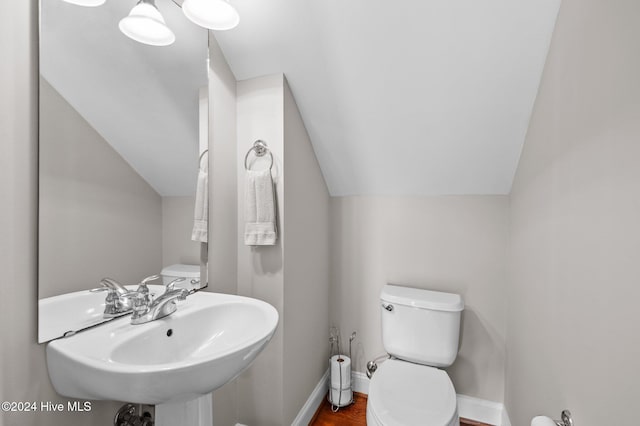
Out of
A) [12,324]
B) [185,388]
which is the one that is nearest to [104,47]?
[12,324]

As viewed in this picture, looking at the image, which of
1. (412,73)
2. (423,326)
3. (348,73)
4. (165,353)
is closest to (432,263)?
(423,326)

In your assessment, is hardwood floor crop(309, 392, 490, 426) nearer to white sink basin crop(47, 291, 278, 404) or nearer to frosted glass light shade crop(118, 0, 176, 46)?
white sink basin crop(47, 291, 278, 404)

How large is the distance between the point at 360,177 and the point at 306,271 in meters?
0.68

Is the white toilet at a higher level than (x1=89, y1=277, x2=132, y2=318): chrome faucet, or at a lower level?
lower

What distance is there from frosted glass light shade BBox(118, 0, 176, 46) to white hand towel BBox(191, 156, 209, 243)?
49cm

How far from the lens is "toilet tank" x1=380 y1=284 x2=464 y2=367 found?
1.53 metres

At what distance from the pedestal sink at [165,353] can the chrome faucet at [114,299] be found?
0.03m

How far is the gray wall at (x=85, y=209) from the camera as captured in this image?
2.53ft

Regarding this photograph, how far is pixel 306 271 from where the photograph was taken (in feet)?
5.34

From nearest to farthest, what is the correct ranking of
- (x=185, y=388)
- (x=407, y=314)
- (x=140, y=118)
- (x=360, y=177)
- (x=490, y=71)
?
1. (x=185, y=388)
2. (x=140, y=118)
3. (x=490, y=71)
4. (x=407, y=314)
5. (x=360, y=177)

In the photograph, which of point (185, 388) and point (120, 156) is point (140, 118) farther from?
point (185, 388)

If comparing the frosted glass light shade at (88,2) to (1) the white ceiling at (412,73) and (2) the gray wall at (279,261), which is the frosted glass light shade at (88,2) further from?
(2) the gray wall at (279,261)

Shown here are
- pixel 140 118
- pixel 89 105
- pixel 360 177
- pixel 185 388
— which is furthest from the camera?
pixel 360 177

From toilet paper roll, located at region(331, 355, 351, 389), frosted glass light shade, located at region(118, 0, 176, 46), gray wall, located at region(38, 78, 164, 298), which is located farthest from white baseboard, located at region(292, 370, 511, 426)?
frosted glass light shade, located at region(118, 0, 176, 46)
